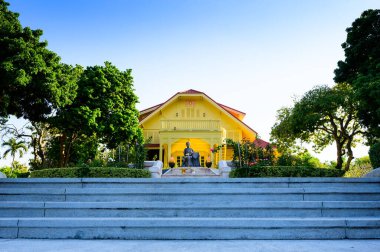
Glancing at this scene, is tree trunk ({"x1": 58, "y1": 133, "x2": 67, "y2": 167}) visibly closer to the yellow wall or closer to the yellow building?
the yellow building

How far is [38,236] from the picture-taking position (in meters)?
5.15

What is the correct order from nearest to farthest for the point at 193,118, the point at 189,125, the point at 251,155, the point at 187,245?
the point at 187,245 → the point at 251,155 → the point at 189,125 → the point at 193,118

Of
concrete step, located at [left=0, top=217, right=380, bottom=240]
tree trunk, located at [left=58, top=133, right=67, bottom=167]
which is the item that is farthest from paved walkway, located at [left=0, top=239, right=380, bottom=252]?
tree trunk, located at [left=58, top=133, right=67, bottom=167]

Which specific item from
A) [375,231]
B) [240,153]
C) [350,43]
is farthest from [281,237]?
[350,43]

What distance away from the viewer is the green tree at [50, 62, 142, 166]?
24.3m

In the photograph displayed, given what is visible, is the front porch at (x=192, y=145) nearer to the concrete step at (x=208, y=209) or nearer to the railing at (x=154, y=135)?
the railing at (x=154, y=135)

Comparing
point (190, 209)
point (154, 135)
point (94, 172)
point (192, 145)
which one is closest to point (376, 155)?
point (190, 209)

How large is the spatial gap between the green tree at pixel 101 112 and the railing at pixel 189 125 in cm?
281

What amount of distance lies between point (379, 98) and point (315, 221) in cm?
1392

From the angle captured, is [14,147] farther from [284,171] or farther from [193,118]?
[284,171]

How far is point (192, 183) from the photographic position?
735 centimetres

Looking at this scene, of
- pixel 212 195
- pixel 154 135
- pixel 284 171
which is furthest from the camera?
pixel 154 135

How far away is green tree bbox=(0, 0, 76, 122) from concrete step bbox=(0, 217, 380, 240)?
15.0 m

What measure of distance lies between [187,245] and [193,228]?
536mm
